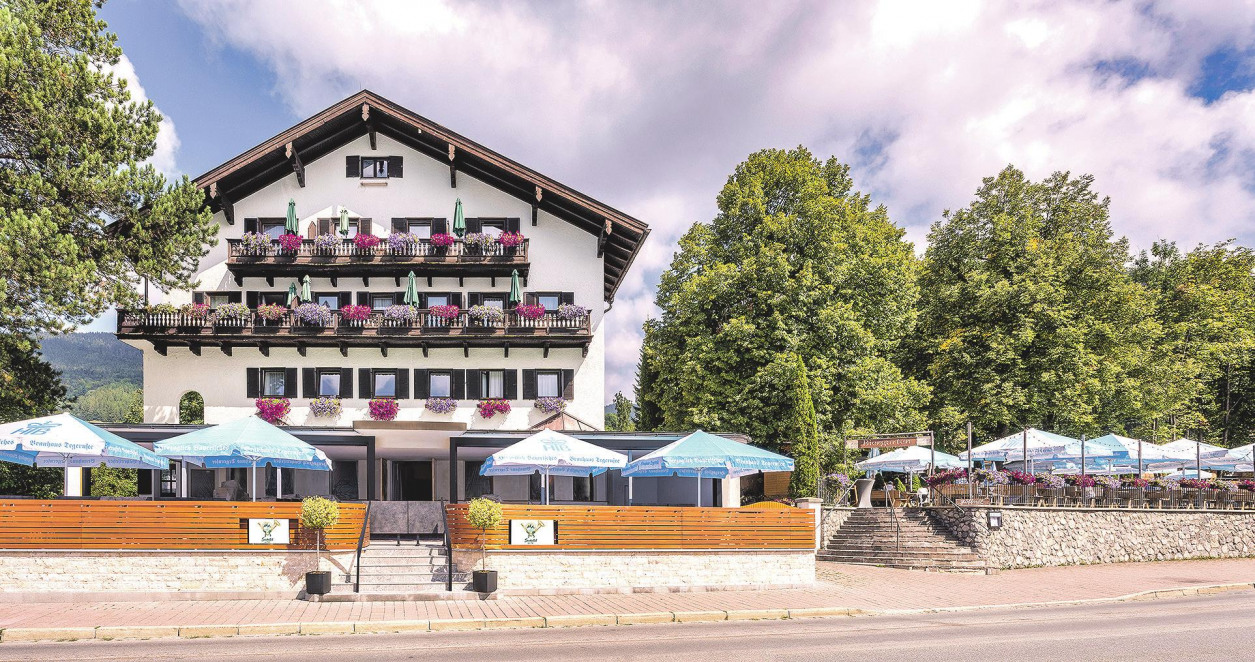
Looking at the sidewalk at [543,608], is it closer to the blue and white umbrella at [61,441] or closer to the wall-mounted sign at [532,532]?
the wall-mounted sign at [532,532]

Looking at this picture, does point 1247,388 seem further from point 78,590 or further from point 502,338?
point 78,590

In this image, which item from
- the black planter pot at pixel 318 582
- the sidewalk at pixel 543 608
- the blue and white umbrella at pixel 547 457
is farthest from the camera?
the blue and white umbrella at pixel 547 457

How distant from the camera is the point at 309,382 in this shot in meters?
30.7

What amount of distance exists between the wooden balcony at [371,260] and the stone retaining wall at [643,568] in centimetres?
1504

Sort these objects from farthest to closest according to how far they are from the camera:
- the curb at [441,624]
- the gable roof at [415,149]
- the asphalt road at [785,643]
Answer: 1. the gable roof at [415,149]
2. the curb at [441,624]
3. the asphalt road at [785,643]

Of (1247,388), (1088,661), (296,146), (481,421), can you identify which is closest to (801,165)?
(481,421)

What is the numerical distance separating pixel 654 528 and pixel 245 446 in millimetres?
9147

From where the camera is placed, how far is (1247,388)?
49.9m

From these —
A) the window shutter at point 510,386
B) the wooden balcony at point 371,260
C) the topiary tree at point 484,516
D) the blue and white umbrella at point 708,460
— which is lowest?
the topiary tree at point 484,516

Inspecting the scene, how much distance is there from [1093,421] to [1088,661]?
104 ft

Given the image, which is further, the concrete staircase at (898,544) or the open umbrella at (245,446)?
the concrete staircase at (898,544)

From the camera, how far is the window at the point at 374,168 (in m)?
32.4

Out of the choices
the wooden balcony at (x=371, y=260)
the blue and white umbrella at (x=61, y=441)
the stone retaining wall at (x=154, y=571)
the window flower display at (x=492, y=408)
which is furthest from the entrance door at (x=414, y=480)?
the stone retaining wall at (x=154, y=571)

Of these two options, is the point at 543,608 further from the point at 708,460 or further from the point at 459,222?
the point at 459,222
